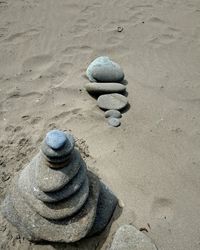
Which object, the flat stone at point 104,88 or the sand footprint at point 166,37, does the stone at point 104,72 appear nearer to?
the flat stone at point 104,88

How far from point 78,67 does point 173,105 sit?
1319 millimetres

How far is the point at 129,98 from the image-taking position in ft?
13.0

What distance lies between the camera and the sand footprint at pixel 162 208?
277 centimetres

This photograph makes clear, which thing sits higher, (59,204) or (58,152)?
(58,152)

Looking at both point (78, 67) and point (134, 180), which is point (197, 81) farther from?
point (134, 180)

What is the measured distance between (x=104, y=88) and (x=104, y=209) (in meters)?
1.54

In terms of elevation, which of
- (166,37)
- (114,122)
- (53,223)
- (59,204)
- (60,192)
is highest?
(60,192)

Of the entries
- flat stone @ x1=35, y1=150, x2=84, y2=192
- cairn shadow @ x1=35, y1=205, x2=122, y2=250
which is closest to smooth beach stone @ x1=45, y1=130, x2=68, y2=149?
flat stone @ x1=35, y1=150, x2=84, y2=192

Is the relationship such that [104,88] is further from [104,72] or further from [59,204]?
[59,204]

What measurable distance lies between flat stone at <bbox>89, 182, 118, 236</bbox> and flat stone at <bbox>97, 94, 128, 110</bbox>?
45.0 inches

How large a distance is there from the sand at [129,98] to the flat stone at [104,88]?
0.11m

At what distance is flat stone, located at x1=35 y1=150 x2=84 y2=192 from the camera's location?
2.29 metres

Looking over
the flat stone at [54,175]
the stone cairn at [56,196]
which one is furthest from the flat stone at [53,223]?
the flat stone at [54,175]

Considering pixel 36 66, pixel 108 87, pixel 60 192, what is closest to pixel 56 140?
pixel 60 192
